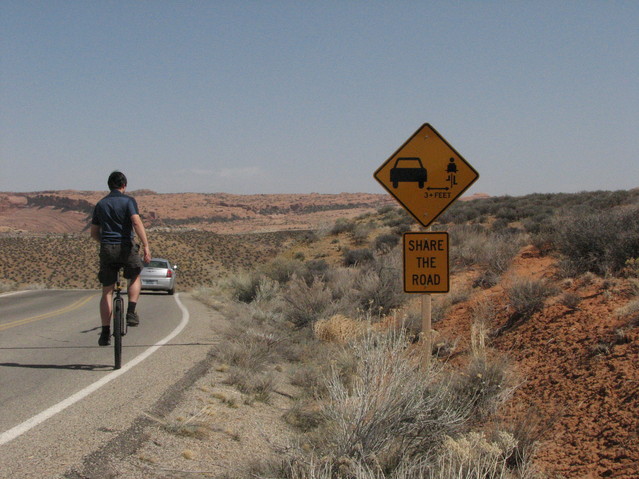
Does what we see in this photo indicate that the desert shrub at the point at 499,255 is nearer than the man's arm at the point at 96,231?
No

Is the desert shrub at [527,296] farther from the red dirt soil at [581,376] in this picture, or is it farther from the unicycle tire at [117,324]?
the unicycle tire at [117,324]

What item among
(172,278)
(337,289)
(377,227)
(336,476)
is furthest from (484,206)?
(336,476)

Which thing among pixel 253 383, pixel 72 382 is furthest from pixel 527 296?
pixel 72 382

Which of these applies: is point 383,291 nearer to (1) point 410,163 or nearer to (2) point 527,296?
(2) point 527,296

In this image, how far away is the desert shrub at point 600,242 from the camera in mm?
9883

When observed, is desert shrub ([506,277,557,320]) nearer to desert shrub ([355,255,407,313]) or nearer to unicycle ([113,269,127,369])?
A: desert shrub ([355,255,407,313])

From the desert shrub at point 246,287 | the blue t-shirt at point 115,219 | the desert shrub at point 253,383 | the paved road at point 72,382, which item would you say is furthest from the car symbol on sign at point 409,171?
the desert shrub at point 246,287

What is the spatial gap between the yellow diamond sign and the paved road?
3.37m

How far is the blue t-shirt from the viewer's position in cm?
707

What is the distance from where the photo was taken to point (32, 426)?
4.94 metres

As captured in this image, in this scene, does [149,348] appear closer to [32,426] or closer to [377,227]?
[32,426]

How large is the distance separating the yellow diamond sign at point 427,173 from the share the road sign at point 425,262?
0.26 metres

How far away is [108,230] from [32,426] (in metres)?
2.72

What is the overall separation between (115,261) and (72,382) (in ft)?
4.72
